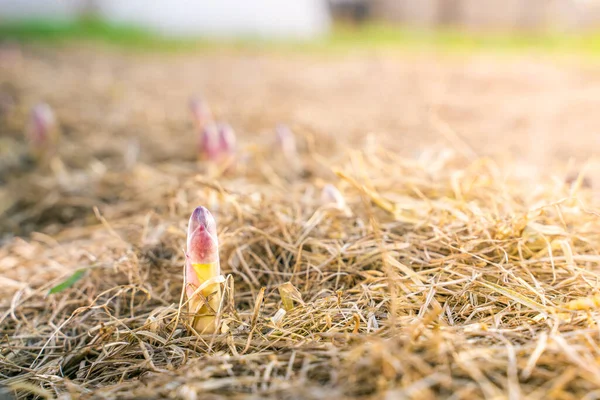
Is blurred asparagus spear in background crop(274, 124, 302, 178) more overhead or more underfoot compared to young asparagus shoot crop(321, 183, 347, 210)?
more underfoot

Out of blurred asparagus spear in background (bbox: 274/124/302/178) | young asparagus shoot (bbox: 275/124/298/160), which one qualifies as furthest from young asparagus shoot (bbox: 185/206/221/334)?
young asparagus shoot (bbox: 275/124/298/160)

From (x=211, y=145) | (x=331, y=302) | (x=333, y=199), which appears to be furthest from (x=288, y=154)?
(x=331, y=302)

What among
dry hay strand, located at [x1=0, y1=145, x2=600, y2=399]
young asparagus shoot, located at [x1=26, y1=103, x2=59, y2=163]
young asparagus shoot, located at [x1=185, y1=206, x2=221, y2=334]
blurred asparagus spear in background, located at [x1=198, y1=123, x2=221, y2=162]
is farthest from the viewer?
young asparagus shoot, located at [x1=26, y1=103, x2=59, y2=163]

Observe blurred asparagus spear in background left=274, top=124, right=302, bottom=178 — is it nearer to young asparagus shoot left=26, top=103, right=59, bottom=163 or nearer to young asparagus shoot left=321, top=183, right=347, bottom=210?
young asparagus shoot left=321, top=183, right=347, bottom=210

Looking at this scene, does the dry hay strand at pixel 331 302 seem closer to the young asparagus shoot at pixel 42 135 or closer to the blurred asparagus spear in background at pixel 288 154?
the blurred asparagus spear in background at pixel 288 154

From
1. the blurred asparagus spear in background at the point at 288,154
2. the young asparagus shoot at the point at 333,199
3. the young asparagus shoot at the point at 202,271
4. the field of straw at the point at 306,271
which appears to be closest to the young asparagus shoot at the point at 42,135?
the field of straw at the point at 306,271

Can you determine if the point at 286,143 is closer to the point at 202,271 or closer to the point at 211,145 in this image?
the point at 211,145

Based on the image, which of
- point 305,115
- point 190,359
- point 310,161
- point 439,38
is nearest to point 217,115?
point 305,115
